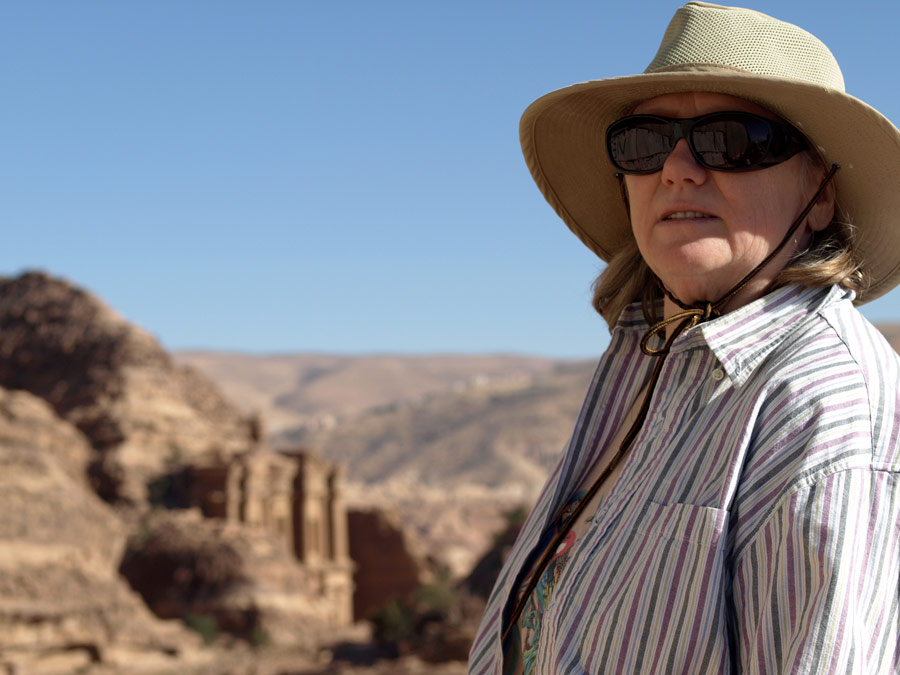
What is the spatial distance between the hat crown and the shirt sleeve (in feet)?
2.24

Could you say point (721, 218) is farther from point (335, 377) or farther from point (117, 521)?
point (335, 377)

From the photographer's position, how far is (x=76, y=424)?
114ft

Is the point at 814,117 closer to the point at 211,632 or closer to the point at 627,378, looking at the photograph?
the point at 627,378

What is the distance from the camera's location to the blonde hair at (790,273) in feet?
5.76

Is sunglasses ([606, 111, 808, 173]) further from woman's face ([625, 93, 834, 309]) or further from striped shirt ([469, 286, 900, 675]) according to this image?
striped shirt ([469, 286, 900, 675])

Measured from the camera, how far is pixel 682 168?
6.02ft

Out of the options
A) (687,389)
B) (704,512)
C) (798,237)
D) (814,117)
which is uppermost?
(814,117)

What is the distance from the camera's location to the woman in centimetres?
141

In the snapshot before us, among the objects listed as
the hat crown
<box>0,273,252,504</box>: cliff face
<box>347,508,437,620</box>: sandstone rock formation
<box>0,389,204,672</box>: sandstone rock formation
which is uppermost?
the hat crown

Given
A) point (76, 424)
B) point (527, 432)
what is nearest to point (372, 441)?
point (527, 432)

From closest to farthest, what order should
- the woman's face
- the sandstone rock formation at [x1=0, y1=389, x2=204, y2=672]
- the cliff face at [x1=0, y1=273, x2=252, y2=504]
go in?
the woman's face → the sandstone rock formation at [x1=0, y1=389, x2=204, y2=672] → the cliff face at [x1=0, y1=273, x2=252, y2=504]

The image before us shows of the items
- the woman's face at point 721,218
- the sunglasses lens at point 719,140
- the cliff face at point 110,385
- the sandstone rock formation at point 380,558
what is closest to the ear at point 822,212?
the woman's face at point 721,218

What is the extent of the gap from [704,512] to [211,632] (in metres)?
24.7

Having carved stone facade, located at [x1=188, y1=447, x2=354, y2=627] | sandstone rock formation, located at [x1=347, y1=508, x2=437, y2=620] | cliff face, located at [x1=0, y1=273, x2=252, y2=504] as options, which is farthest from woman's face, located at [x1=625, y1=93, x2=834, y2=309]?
sandstone rock formation, located at [x1=347, y1=508, x2=437, y2=620]
